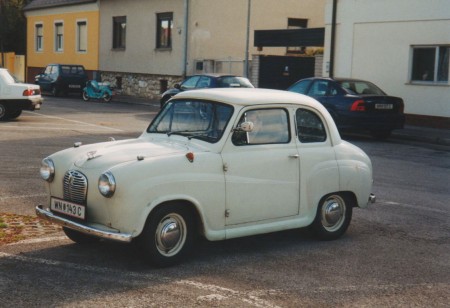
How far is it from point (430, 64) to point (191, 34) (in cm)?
1501

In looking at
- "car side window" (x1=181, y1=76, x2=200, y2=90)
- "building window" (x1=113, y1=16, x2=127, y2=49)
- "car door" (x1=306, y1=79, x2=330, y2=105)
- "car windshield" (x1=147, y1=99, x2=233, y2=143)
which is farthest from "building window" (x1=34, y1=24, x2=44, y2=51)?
"car windshield" (x1=147, y1=99, x2=233, y2=143)

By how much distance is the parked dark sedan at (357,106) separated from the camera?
62.3 ft

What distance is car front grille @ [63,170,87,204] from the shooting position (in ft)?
21.8

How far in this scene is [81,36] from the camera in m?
44.8

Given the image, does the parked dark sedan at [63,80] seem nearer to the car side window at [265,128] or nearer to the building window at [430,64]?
the building window at [430,64]

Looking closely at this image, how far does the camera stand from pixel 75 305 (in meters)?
5.54

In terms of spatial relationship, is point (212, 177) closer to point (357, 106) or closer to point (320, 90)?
point (357, 106)

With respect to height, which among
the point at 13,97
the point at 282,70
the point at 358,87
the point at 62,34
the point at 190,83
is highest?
the point at 62,34

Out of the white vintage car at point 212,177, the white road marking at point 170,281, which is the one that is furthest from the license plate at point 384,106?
the white road marking at point 170,281

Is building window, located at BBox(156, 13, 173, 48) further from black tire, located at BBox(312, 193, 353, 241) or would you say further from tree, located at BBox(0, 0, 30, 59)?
black tire, located at BBox(312, 193, 353, 241)

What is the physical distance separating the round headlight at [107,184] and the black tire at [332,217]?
2.45 m

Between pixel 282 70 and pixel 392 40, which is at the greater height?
pixel 392 40

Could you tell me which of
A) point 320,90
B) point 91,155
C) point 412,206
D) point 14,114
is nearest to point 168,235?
point 91,155

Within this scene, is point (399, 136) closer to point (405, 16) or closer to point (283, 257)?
point (405, 16)
